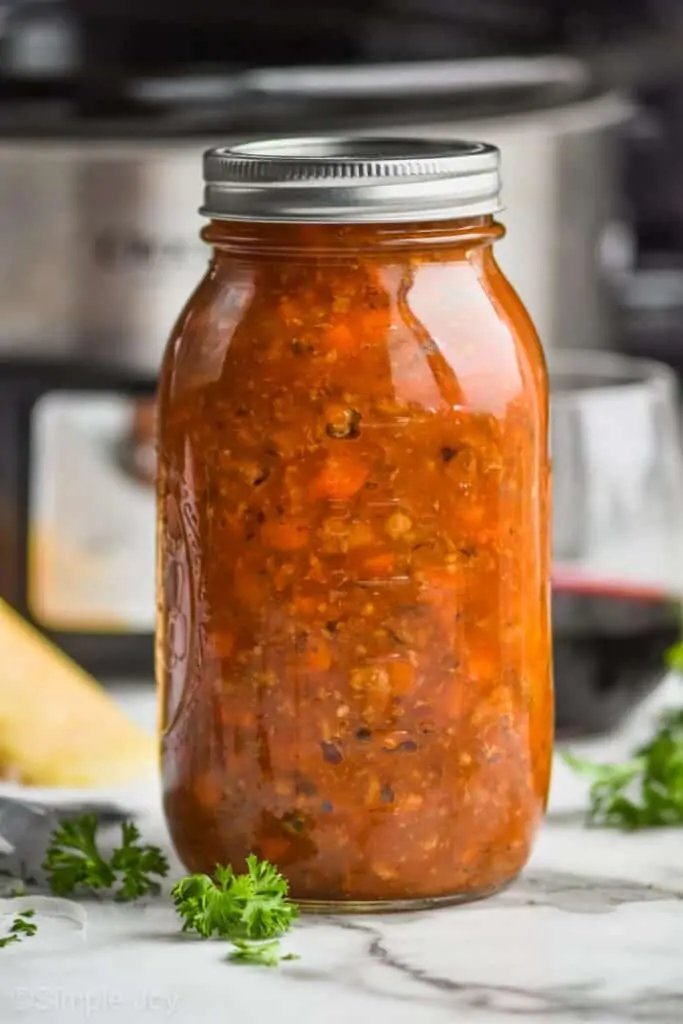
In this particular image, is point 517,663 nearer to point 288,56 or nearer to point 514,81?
point 514,81

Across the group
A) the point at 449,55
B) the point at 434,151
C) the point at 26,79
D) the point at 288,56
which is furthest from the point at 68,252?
the point at 434,151

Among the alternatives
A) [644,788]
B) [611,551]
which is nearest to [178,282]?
[611,551]

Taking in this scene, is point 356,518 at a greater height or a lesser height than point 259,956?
greater

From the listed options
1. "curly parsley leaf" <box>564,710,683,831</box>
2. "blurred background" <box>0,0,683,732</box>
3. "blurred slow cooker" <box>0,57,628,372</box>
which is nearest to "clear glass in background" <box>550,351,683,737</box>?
"blurred background" <box>0,0,683,732</box>

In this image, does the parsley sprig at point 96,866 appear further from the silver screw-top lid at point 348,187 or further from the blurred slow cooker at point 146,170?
the blurred slow cooker at point 146,170

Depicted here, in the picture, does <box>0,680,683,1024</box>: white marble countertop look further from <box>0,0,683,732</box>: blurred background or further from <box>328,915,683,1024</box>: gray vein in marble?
<box>0,0,683,732</box>: blurred background

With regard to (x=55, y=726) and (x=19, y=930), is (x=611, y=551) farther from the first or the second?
(x=19, y=930)
